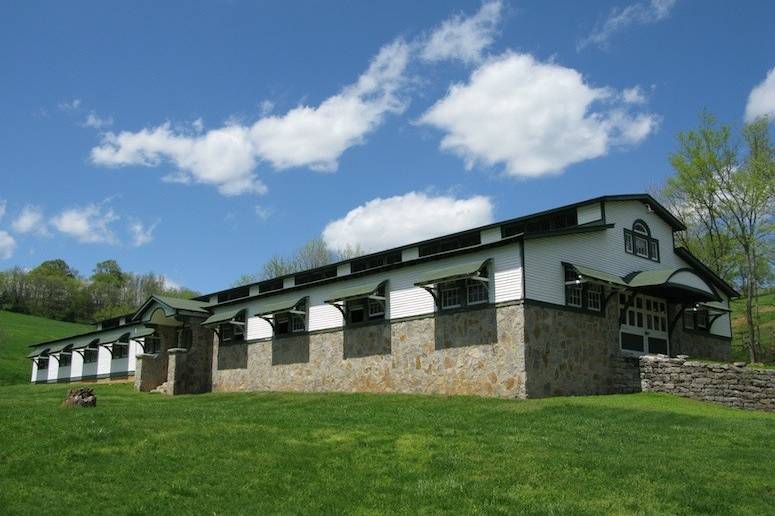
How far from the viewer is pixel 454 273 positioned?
24438 mm

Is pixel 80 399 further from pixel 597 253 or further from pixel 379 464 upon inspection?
pixel 597 253

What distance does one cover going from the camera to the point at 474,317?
24.8 m

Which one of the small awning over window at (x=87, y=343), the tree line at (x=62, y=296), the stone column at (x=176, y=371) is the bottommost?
the stone column at (x=176, y=371)

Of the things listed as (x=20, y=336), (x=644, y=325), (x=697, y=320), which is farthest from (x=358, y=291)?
(x=20, y=336)

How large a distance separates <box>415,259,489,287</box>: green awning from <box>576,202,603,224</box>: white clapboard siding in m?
4.80

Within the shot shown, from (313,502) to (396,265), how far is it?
57.8ft

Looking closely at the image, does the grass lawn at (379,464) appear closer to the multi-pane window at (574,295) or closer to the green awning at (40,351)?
the multi-pane window at (574,295)

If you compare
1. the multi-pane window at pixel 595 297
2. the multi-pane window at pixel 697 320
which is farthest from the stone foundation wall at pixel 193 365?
the multi-pane window at pixel 697 320

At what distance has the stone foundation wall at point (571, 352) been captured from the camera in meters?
23.4

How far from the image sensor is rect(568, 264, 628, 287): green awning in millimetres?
24430

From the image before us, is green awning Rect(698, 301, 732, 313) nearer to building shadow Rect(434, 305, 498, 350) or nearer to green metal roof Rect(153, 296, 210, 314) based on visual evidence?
building shadow Rect(434, 305, 498, 350)

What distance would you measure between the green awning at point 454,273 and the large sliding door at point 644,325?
6513mm

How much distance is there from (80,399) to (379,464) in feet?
36.6

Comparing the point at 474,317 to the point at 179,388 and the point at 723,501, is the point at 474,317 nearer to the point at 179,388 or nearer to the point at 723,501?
the point at 723,501
